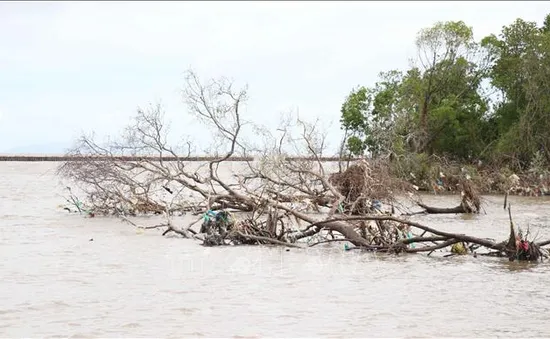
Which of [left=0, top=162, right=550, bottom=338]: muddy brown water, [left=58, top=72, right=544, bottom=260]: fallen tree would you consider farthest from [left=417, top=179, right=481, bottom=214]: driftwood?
[left=0, top=162, right=550, bottom=338]: muddy brown water

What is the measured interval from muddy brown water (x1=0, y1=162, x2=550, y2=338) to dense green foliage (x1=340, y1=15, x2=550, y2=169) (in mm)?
25763

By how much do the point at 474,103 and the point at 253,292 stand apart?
39870 millimetres

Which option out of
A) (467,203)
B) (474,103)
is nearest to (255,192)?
(467,203)

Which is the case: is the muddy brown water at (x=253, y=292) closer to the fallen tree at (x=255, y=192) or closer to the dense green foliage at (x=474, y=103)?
the fallen tree at (x=255, y=192)

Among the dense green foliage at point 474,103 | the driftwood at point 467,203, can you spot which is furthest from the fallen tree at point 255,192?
the dense green foliage at point 474,103

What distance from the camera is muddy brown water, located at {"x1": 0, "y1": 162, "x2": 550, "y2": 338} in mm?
11789

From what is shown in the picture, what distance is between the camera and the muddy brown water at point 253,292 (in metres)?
11.8

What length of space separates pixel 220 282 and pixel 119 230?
9494 millimetres

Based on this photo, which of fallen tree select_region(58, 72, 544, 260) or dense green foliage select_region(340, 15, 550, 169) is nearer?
fallen tree select_region(58, 72, 544, 260)

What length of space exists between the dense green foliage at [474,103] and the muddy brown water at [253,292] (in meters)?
25.8

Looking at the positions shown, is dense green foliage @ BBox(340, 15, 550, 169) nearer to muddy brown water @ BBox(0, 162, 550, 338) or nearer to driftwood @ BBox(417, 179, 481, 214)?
driftwood @ BBox(417, 179, 481, 214)

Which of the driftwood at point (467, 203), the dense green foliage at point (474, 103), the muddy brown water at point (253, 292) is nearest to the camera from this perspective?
the muddy brown water at point (253, 292)

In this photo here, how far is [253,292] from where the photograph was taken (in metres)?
14.5

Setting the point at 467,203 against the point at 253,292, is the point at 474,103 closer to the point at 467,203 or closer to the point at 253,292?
the point at 467,203
